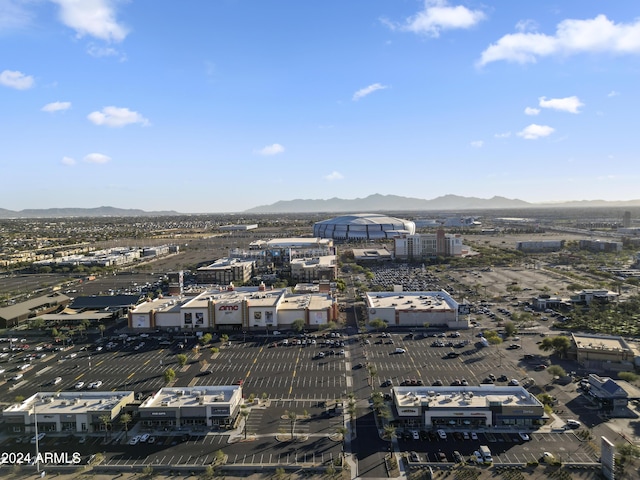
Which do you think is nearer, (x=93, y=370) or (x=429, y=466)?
(x=429, y=466)

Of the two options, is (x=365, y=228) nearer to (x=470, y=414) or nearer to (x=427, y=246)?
(x=427, y=246)

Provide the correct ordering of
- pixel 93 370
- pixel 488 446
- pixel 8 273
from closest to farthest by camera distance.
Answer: pixel 488 446, pixel 93 370, pixel 8 273

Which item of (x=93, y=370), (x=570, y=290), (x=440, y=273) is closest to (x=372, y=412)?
(x=93, y=370)

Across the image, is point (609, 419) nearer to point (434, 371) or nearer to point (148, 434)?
point (434, 371)

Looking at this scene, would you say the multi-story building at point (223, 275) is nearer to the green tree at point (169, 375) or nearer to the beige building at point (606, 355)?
the green tree at point (169, 375)

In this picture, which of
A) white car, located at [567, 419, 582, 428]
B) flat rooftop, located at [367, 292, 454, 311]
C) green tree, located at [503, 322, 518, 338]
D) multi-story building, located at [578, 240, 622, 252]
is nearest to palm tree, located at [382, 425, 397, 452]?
white car, located at [567, 419, 582, 428]

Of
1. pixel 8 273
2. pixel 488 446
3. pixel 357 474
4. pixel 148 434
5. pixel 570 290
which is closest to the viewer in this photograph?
pixel 357 474
